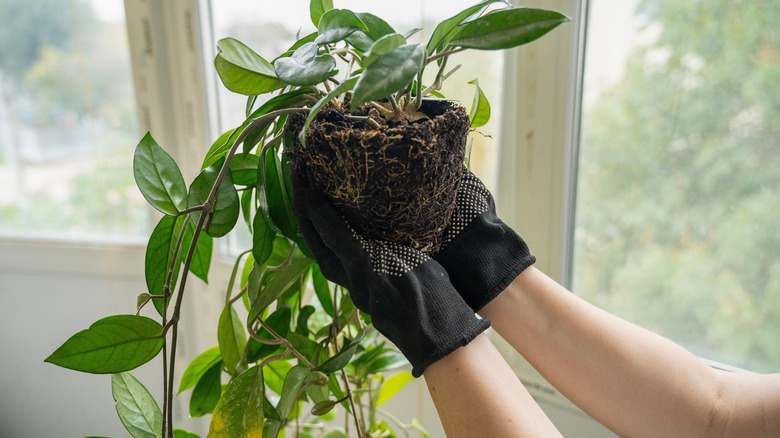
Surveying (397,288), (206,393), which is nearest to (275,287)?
(397,288)

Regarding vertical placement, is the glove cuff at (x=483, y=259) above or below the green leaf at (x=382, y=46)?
below

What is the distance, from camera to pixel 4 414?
1.74 meters

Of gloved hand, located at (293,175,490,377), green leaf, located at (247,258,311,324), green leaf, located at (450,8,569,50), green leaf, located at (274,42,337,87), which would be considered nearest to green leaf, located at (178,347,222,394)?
green leaf, located at (247,258,311,324)

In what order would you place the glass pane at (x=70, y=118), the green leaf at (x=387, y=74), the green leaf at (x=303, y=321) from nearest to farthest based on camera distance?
the green leaf at (x=387, y=74) < the green leaf at (x=303, y=321) < the glass pane at (x=70, y=118)

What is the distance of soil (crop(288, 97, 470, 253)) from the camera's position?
1.53 ft

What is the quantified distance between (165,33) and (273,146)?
1012 mm

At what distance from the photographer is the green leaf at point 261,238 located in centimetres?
58

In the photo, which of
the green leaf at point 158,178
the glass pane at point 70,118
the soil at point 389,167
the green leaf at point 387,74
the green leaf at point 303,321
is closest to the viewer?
the green leaf at point 387,74

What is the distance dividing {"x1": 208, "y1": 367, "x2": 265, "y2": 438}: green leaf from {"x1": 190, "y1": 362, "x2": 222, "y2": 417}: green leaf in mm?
204

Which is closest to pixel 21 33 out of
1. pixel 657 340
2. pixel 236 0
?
pixel 236 0

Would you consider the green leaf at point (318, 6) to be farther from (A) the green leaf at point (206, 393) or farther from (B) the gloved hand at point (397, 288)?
(A) the green leaf at point (206, 393)

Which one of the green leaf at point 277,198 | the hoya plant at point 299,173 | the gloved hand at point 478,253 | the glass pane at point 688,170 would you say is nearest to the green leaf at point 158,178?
the hoya plant at point 299,173

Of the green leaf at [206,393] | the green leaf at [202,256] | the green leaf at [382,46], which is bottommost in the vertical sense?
the green leaf at [206,393]

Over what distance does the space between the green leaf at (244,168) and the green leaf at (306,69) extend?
17 centimetres
